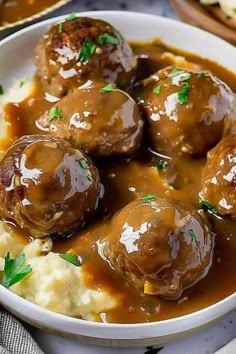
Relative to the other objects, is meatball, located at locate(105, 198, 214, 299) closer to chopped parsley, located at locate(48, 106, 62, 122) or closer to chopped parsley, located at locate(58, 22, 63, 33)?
chopped parsley, located at locate(48, 106, 62, 122)

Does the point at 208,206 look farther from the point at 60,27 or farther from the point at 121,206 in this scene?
the point at 60,27

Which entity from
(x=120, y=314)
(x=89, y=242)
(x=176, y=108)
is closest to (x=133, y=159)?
(x=176, y=108)

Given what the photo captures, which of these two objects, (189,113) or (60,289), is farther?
(189,113)

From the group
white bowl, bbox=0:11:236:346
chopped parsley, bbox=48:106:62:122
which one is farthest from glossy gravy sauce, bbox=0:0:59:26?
chopped parsley, bbox=48:106:62:122

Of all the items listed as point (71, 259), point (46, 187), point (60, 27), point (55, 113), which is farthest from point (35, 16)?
point (71, 259)

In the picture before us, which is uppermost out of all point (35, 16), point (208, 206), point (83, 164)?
point (35, 16)

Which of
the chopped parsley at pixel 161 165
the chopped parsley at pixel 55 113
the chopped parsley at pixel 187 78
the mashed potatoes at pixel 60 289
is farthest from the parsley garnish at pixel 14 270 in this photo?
the chopped parsley at pixel 187 78

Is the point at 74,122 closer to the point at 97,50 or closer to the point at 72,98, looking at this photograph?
the point at 72,98
